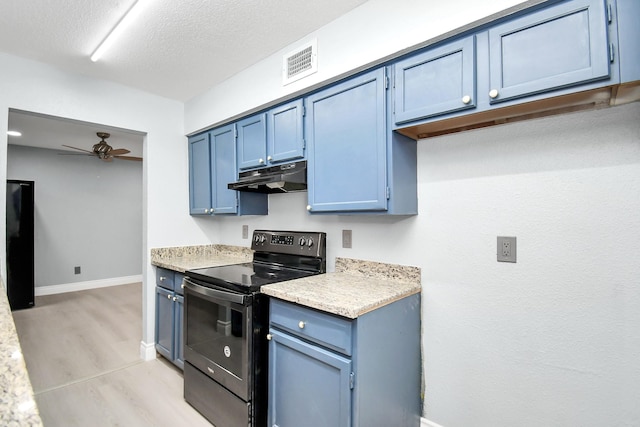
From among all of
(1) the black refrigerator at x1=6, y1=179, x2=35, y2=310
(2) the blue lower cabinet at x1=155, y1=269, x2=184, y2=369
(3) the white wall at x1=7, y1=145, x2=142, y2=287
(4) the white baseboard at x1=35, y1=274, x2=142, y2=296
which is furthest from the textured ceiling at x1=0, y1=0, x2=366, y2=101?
(4) the white baseboard at x1=35, y1=274, x2=142, y2=296

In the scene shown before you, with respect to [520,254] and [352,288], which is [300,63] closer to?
[352,288]

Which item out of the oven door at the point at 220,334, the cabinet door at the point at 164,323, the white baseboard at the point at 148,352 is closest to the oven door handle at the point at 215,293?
the oven door at the point at 220,334

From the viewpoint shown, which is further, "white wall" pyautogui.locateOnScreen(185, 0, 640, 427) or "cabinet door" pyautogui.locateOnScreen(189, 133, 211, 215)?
"cabinet door" pyautogui.locateOnScreen(189, 133, 211, 215)

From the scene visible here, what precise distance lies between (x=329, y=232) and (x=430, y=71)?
1223 millimetres

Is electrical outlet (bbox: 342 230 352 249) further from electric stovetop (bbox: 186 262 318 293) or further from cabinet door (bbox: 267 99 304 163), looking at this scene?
cabinet door (bbox: 267 99 304 163)

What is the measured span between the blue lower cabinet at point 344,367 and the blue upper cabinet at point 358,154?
1.91 ft

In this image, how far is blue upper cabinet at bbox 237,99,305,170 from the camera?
2.14m

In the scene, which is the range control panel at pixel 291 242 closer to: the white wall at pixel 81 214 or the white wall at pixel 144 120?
the white wall at pixel 144 120

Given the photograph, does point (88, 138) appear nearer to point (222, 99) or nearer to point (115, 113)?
point (115, 113)

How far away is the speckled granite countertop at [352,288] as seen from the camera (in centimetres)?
146

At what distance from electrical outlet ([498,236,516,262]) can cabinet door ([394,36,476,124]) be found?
2.15 feet

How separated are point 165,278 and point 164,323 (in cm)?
39

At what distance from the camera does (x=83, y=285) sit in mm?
5453

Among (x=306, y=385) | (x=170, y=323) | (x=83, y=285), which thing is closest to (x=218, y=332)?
(x=306, y=385)
